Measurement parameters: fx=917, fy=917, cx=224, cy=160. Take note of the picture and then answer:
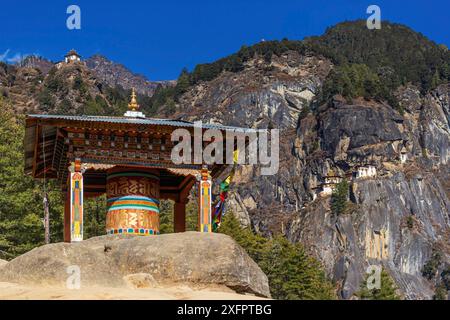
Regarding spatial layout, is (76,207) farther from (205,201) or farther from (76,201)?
(205,201)

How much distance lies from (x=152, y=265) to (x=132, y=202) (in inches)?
341

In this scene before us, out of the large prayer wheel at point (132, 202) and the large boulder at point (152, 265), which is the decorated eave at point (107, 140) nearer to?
the large prayer wheel at point (132, 202)

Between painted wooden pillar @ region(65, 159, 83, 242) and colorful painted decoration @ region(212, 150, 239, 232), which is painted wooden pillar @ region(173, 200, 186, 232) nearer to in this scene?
colorful painted decoration @ region(212, 150, 239, 232)

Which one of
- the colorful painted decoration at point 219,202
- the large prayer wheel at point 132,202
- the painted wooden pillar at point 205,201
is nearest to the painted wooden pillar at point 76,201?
the large prayer wheel at point 132,202

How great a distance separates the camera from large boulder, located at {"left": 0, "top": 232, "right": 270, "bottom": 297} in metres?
17.2

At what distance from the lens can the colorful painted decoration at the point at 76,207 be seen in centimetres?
2584

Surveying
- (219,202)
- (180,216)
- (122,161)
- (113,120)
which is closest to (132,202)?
(122,161)

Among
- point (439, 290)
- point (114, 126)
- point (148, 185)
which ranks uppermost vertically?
point (114, 126)

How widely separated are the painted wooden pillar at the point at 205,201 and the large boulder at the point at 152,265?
8152 mm

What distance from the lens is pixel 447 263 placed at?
616 ft

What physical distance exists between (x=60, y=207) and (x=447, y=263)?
159 metres

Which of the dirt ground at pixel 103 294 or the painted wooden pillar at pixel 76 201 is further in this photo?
the painted wooden pillar at pixel 76 201
